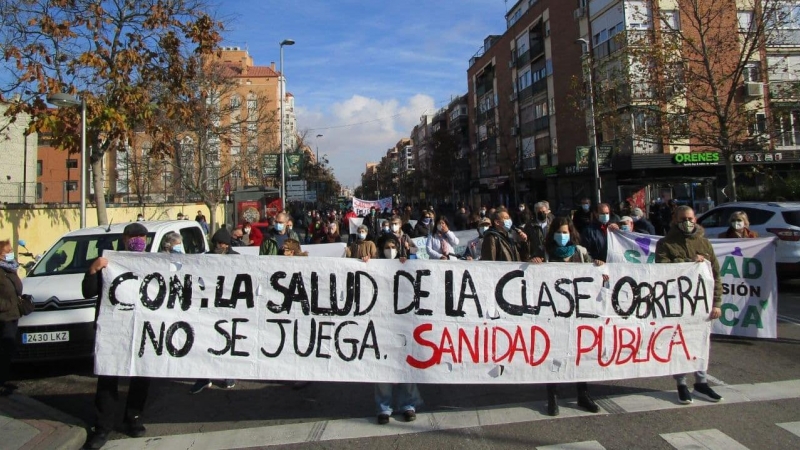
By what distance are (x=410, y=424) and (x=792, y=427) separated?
121 inches

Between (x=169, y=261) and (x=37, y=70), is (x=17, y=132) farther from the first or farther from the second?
(x=169, y=261)

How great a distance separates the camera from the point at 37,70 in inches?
472

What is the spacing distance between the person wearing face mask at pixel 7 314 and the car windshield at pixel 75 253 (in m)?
1.47

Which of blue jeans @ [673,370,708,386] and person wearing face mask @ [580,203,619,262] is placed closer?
blue jeans @ [673,370,708,386]

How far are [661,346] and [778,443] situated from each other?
120 cm

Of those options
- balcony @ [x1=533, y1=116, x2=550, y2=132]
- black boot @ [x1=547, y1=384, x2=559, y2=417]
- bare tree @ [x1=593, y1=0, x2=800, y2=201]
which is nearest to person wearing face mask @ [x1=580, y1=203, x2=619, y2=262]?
black boot @ [x1=547, y1=384, x2=559, y2=417]

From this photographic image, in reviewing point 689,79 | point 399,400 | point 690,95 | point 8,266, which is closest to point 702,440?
point 399,400

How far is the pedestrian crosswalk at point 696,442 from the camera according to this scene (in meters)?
4.22

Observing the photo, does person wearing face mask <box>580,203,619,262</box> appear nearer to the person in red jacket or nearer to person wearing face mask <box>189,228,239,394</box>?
Result: person wearing face mask <box>189,228,239,394</box>

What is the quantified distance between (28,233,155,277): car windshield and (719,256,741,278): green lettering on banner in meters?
7.66

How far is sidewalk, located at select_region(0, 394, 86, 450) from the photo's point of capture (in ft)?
15.1

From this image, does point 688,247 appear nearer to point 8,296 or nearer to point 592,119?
point 8,296

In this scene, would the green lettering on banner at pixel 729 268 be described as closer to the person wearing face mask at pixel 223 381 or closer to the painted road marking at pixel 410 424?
the painted road marking at pixel 410 424

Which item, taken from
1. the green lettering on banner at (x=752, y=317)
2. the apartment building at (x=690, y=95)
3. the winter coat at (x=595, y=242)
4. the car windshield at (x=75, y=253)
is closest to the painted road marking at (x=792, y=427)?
the green lettering on banner at (x=752, y=317)
